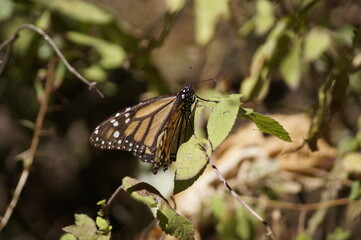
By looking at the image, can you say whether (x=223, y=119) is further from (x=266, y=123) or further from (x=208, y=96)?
(x=208, y=96)

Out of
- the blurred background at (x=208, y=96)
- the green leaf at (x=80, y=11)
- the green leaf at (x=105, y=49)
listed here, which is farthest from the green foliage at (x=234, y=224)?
the green leaf at (x=80, y=11)

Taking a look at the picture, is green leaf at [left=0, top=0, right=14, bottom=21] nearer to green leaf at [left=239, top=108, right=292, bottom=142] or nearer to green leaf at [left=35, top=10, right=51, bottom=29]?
green leaf at [left=35, top=10, right=51, bottom=29]

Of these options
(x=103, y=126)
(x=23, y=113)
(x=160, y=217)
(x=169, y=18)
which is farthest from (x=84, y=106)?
(x=160, y=217)

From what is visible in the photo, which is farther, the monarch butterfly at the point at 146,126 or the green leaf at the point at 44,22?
Result: the green leaf at the point at 44,22

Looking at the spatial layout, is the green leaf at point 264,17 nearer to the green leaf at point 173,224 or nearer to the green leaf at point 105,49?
the green leaf at point 105,49

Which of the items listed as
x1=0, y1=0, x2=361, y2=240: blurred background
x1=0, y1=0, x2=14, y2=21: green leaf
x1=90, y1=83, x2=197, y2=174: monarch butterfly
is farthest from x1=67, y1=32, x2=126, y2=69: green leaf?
x1=90, y1=83, x2=197, y2=174: monarch butterfly

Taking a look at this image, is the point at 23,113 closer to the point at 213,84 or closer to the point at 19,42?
the point at 19,42
